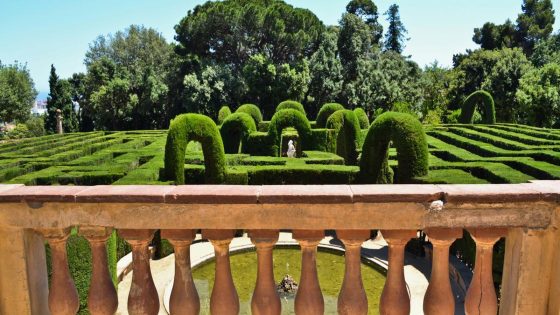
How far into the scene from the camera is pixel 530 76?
31.3 meters

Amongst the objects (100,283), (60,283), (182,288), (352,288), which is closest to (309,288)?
(352,288)

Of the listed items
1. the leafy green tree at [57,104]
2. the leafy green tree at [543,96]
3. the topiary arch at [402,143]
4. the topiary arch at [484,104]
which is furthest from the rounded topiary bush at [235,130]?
the leafy green tree at [57,104]

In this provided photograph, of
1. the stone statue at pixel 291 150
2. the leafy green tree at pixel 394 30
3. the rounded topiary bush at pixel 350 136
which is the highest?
the leafy green tree at pixel 394 30

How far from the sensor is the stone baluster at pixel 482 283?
2160 mm

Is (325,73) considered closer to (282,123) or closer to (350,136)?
(282,123)

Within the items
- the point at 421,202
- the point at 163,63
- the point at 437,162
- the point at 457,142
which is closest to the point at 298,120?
the point at 437,162

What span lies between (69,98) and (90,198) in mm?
45248

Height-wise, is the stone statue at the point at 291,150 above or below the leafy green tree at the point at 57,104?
below

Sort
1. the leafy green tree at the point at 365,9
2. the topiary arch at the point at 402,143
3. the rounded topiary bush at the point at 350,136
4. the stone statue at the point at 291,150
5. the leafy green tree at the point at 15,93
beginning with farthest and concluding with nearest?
the leafy green tree at the point at 365,9 → the leafy green tree at the point at 15,93 → the stone statue at the point at 291,150 → the rounded topiary bush at the point at 350,136 → the topiary arch at the point at 402,143

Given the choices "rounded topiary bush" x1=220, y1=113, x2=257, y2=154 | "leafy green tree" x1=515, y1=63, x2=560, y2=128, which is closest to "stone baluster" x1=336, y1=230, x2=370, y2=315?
"rounded topiary bush" x1=220, y1=113, x2=257, y2=154

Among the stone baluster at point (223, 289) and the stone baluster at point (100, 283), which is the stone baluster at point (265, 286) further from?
the stone baluster at point (100, 283)

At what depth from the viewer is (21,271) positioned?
7.27 feet

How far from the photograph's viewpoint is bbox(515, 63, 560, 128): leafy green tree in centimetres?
2859

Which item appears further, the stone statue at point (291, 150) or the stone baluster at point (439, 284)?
the stone statue at point (291, 150)
